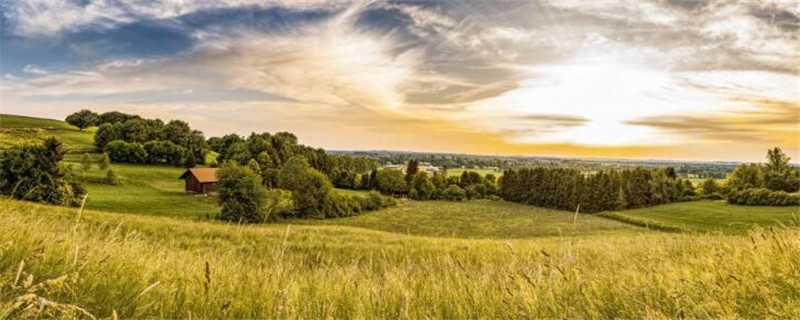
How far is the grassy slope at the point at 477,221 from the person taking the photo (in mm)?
63812

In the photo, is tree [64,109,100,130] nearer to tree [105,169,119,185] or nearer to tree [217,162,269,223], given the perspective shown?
tree [105,169,119,185]

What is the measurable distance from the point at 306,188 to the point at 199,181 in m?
21.7

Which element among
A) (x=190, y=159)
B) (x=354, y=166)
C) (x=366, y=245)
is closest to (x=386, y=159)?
(x=354, y=166)

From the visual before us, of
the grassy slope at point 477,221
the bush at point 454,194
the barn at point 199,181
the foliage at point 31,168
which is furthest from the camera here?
the bush at point 454,194

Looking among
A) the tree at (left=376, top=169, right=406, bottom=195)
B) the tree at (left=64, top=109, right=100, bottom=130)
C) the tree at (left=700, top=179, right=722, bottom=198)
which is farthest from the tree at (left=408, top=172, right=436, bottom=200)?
the tree at (left=64, top=109, right=100, bottom=130)

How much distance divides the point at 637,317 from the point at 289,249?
14.8m

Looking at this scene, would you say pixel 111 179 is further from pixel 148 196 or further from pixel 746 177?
pixel 746 177

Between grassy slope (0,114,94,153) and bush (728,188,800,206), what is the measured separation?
122717mm

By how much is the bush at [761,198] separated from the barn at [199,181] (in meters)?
95.6

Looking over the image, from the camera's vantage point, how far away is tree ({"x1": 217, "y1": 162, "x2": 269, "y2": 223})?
58312 millimetres

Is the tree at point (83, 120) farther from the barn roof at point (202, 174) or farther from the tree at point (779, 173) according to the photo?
the tree at point (779, 173)

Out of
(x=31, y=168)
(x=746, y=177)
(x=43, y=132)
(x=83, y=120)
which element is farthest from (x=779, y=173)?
(x=83, y=120)

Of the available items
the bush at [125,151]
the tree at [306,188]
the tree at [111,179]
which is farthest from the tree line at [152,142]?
the tree at [306,188]

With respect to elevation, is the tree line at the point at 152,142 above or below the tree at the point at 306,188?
above
